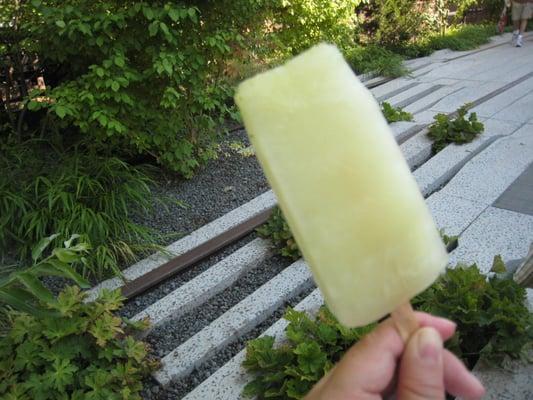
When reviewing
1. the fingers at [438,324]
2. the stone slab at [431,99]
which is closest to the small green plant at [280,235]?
the fingers at [438,324]

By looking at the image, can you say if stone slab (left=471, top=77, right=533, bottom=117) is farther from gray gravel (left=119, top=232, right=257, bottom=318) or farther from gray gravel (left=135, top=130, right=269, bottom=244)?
gray gravel (left=119, top=232, right=257, bottom=318)

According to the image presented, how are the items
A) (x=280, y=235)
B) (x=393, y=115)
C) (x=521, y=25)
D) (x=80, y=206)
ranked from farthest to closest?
(x=521, y=25), (x=393, y=115), (x=80, y=206), (x=280, y=235)

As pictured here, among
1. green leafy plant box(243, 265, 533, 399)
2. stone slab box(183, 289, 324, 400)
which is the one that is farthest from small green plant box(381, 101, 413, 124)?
stone slab box(183, 289, 324, 400)

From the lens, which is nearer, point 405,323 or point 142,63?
point 405,323

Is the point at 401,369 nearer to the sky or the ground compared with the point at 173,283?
nearer to the sky

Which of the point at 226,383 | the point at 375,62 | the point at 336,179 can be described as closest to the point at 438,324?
the point at 336,179

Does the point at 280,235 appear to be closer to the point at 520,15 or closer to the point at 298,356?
the point at 298,356

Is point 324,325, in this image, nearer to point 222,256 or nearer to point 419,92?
point 222,256
